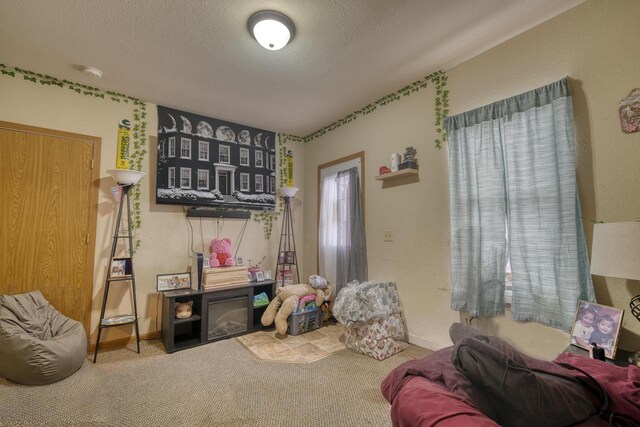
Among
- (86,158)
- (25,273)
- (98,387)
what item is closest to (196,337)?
(98,387)

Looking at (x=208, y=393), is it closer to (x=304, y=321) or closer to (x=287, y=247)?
(x=304, y=321)

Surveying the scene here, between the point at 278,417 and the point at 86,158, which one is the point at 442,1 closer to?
the point at 278,417

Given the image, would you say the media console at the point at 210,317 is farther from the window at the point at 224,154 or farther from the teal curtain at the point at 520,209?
the teal curtain at the point at 520,209

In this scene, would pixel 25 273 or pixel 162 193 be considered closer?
pixel 25 273

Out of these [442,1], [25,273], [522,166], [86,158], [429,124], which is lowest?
[25,273]

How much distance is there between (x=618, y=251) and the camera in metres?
1.43

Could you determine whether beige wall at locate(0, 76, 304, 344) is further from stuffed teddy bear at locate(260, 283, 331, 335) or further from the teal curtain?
the teal curtain

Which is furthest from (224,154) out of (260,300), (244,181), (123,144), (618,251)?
(618,251)

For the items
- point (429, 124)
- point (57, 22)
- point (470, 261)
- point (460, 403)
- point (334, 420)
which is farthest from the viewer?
point (429, 124)

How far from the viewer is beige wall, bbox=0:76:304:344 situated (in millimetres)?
2707

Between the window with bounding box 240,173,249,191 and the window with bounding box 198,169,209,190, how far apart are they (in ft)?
1.43

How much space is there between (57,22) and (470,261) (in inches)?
141

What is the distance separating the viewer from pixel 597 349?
1497 millimetres

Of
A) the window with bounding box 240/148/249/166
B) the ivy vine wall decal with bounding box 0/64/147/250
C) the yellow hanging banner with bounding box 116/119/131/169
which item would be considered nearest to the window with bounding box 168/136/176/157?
the ivy vine wall decal with bounding box 0/64/147/250
